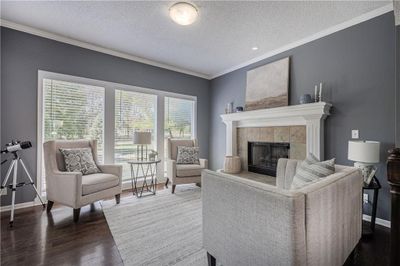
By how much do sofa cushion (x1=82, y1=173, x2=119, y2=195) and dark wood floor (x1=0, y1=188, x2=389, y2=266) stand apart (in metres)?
0.36

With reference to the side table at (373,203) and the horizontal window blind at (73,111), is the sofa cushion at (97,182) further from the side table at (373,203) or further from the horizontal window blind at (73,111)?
the side table at (373,203)

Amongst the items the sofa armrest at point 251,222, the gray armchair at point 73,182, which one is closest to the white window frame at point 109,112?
the gray armchair at point 73,182

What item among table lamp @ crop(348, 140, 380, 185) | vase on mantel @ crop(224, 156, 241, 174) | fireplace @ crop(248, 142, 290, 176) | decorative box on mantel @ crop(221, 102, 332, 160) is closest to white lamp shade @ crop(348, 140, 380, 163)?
table lamp @ crop(348, 140, 380, 185)

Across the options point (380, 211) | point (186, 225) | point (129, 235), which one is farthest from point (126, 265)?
point (380, 211)

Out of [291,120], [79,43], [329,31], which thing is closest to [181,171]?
[291,120]

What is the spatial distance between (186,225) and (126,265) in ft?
2.81

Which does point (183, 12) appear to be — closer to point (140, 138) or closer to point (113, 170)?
point (140, 138)

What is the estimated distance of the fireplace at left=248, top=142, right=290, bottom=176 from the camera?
3647 mm

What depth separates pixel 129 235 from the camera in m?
2.13

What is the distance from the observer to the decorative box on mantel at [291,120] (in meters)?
2.89

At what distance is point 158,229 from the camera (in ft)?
Result: 7.46

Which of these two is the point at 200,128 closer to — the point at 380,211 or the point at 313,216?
the point at 380,211

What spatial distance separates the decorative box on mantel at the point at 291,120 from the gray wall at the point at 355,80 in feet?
0.60

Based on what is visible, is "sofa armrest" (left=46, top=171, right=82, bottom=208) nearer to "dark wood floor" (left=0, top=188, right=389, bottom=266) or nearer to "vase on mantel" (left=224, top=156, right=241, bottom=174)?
"dark wood floor" (left=0, top=188, right=389, bottom=266)
